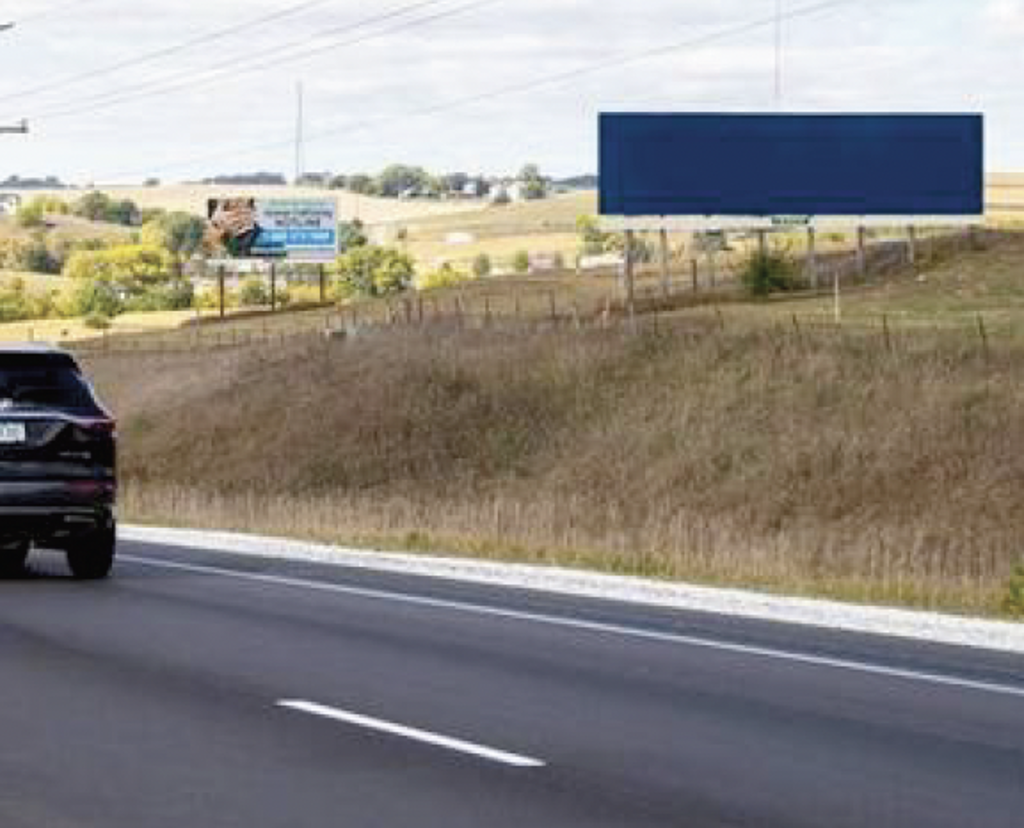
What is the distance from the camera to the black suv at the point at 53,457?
20578mm

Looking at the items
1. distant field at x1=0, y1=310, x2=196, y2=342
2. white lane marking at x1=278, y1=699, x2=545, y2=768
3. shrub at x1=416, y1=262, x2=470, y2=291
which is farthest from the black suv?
shrub at x1=416, y1=262, x2=470, y2=291

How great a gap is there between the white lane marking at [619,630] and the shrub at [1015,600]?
3.09 m

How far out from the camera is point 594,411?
192 feet

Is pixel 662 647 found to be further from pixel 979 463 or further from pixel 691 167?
pixel 691 167

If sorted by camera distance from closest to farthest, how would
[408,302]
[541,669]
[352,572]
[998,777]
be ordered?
[998,777] < [541,669] < [352,572] < [408,302]

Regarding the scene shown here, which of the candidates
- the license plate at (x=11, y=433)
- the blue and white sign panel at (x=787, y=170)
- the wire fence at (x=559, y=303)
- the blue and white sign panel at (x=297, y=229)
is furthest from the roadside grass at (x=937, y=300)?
the license plate at (x=11, y=433)

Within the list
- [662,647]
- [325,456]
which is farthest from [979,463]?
[662,647]

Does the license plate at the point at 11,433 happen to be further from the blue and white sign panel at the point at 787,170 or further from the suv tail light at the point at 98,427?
the blue and white sign panel at the point at 787,170

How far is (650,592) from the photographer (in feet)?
66.0

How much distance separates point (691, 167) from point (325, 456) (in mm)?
21893

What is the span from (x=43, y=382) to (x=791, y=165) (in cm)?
5820

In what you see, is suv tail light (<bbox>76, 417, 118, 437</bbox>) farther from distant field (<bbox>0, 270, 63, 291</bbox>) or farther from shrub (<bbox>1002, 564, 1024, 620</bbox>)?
distant field (<bbox>0, 270, 63, 291</bbox>)

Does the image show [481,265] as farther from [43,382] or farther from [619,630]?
[619,630]

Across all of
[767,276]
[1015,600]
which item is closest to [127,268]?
[767,276]
